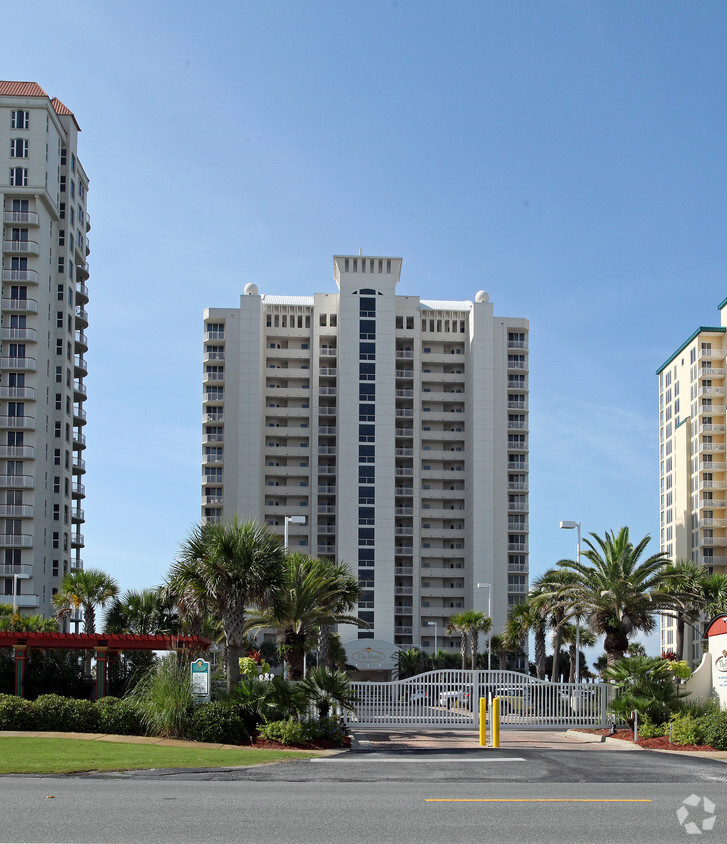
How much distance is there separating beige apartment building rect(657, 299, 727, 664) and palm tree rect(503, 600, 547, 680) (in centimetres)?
3667

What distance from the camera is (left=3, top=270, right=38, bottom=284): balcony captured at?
89.4m

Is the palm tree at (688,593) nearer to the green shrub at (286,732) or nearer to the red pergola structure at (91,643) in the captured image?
the red pergola structure at (91,643)

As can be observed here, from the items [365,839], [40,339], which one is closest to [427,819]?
[365,839]

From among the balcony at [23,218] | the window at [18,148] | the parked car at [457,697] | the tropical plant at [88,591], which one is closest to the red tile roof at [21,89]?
the window at [18,148]

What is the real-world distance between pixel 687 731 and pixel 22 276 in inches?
2988

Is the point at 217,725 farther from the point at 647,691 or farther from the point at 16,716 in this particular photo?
the point at 647,691

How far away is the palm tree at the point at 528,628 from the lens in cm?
6656

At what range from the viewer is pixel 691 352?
111625mm

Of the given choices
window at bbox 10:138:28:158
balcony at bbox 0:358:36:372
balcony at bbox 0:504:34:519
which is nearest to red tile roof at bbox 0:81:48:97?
window at bbox 10:138:28:158

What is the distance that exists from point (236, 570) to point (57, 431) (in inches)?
2685

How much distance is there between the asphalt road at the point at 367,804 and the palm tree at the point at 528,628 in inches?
1792

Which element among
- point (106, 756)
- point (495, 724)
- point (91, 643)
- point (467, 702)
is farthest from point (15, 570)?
point (106, 756)

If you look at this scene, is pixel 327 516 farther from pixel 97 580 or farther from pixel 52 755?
pixel 52 755

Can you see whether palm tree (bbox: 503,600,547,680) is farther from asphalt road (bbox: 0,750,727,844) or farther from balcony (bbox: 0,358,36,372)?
asphalt road (bbox: 0,750,727,844)
